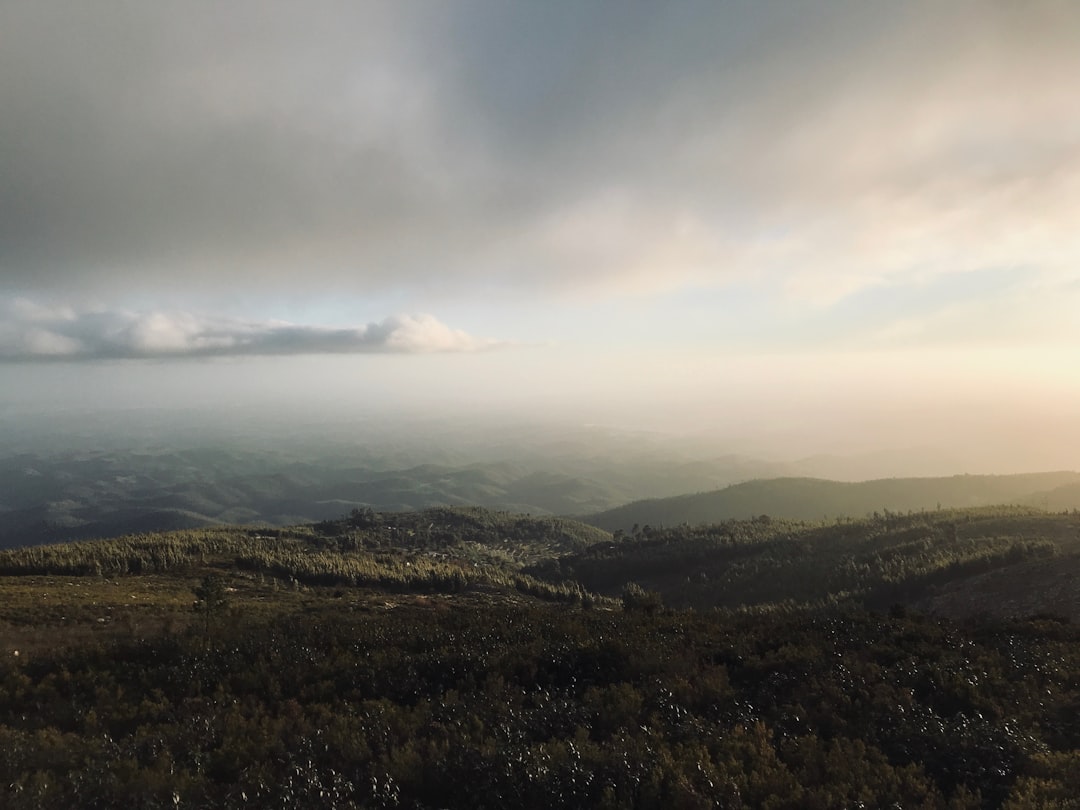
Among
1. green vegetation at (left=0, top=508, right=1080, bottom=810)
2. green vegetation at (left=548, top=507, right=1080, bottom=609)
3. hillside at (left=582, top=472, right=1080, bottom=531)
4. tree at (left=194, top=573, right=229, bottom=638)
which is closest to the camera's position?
green vegetation at (left=0, top=508, right=1080, bottom=810)

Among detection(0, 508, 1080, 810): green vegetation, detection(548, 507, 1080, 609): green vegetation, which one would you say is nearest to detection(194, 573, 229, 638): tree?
detection(0, 508, 1080, 810): green vegetation

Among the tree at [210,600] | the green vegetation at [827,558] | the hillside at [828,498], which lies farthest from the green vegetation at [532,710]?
the hillside at [828,498]

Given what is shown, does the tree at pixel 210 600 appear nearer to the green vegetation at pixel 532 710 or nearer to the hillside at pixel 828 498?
the green vegetation at pixel 532 710

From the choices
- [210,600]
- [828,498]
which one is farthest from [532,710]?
[828,498]

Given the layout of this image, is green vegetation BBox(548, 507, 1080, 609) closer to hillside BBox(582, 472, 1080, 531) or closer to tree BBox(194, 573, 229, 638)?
tree BBox(194, 573, 229, 638)

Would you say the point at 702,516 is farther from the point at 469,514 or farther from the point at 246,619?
the point at 246,619

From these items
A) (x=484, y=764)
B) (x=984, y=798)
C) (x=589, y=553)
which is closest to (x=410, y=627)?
(x=484, y=764)

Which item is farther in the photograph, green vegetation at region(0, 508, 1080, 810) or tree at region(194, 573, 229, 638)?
tree at region(194, 573, 229, 638)

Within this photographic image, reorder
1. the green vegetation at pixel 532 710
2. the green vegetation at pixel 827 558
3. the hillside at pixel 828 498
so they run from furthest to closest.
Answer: the hillside at pixel 828 498 → the green vegetation at pixel 827 558 → the green vegetation at pixel 532 710

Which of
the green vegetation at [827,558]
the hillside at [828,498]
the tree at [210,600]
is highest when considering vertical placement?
the tree at [210,600]
